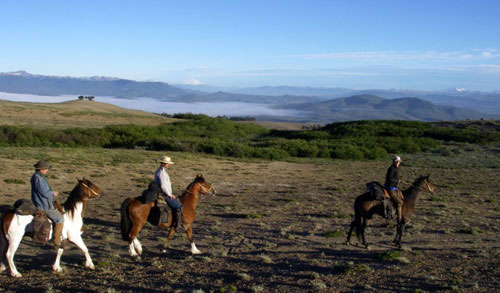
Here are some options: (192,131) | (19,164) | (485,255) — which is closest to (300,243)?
(485,255)

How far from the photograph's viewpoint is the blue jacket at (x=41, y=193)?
8227 millimetres

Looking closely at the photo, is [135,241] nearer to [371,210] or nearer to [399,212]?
[371,210]

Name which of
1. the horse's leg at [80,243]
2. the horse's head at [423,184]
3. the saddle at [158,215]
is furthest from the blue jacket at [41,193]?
the horse's head at [423,184]

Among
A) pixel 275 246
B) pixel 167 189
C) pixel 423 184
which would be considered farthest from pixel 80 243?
pixel 423 184

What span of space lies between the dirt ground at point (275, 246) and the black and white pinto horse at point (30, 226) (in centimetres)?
33

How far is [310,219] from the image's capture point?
14508mm

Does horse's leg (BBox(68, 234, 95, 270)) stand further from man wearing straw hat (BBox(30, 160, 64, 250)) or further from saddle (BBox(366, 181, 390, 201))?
saddle (BBox(366, 181, 390, 201))

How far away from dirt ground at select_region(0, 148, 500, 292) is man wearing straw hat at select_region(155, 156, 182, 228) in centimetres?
97

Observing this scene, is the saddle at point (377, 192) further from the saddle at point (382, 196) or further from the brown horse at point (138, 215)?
the brown horse at point (138, 215)

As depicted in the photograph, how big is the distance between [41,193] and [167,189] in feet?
8.15

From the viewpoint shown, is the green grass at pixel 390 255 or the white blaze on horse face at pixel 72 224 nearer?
the white blaze on horse face at pixel 72 224

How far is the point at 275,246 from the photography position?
1112 centimetres

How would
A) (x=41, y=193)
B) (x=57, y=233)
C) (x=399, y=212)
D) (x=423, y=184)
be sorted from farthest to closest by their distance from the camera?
(x=423, y=184) < (x=399, y=212) < (x=57, y=233) < (x=41, y=193)

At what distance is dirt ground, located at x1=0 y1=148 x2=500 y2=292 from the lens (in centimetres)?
836
